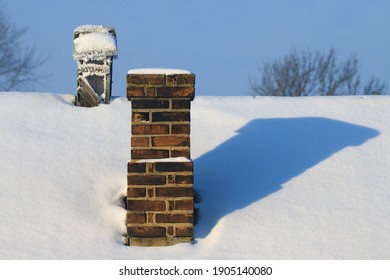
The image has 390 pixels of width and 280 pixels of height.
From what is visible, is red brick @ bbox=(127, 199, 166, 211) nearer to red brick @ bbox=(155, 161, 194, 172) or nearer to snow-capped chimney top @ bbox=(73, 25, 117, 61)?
red brick @ bbox=(155, 161, 194, 172)

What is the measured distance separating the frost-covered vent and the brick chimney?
255cm

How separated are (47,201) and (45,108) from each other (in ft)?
6.81

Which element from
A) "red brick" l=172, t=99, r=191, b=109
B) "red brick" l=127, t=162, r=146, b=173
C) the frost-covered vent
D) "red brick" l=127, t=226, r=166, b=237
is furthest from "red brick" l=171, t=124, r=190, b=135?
the frost-covered vent

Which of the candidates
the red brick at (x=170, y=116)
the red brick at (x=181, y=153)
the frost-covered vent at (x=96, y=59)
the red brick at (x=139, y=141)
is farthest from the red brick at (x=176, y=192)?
the frost-covered vent at (x=96, y=59)

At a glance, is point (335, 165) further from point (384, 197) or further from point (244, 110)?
point (244, 110)

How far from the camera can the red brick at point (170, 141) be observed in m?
5.99

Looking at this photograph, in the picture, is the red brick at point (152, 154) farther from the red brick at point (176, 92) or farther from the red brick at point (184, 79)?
the red brick at point (184, 79)

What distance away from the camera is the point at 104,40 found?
337 inches

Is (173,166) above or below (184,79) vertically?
below

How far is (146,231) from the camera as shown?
5902mm

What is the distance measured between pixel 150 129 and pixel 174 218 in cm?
68

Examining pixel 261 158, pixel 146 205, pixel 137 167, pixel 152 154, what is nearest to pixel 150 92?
pixel 152 154

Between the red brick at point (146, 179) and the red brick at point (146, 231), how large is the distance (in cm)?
32

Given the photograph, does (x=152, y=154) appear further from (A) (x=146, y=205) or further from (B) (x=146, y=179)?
(A) (x=146, y=205)
